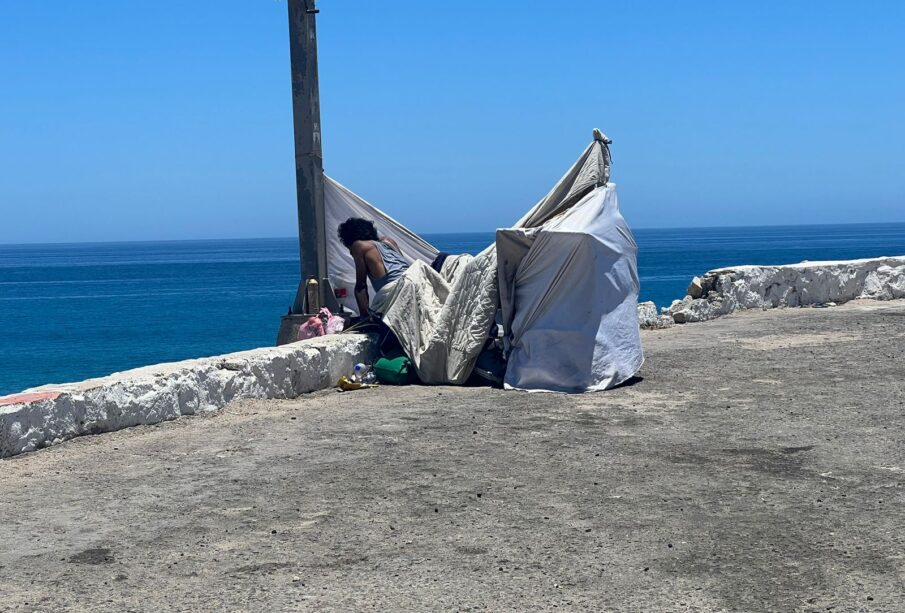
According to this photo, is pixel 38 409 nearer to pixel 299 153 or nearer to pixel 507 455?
pixel 507 455

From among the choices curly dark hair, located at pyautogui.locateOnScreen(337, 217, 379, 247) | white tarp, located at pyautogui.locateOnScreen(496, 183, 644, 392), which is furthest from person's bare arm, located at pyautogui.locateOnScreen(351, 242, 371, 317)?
white tarp, located at pyautogui.locateOnScreen(496, 183, 644, 392)

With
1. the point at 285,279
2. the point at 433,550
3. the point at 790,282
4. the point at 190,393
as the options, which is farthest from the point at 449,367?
the point at 285,279

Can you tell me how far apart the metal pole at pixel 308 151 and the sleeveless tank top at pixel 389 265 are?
69 cm

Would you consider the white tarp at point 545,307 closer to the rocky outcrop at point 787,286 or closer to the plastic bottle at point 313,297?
the plastic bottle at point 313,297

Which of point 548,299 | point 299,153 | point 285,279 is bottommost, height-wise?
point 285,279

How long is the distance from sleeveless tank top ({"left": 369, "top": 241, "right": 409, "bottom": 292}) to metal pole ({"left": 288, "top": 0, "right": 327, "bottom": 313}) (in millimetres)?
692

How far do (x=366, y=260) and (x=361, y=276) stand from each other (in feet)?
0.46

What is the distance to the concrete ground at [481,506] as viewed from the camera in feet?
12.8

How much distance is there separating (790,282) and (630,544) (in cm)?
975

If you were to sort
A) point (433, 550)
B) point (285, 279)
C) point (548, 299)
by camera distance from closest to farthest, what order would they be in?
point (433, 550)
point (548, 299)
point (285, 279)

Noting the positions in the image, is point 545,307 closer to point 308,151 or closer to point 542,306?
point 542,306

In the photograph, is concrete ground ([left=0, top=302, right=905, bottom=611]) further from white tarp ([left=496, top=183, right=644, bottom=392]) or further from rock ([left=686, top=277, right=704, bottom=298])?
rock ([left=686, top=277, right=704, bottom=298])

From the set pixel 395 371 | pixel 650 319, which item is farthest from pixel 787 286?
pixel 395 371

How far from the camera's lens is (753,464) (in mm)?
5539
